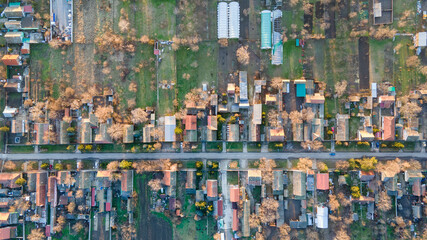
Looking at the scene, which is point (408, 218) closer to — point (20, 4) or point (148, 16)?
point (148, 16)

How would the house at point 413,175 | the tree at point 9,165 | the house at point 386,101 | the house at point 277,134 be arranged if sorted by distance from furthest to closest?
the tree at point 9,165, the house at point 277,134, the house at point 386,101, the house at point 413,175

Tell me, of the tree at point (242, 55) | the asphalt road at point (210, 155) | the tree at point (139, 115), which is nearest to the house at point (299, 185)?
the asphalt road at point (210, 155)

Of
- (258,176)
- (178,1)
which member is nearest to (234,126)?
(258,176)

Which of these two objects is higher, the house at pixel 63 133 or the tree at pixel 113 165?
the house at pixel 63 133

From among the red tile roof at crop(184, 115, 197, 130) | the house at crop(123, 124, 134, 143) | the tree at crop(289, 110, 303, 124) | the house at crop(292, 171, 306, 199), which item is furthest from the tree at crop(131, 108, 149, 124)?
the house at crop(292, 171, 306, 199)

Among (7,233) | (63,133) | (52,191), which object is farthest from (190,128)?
(7,233)

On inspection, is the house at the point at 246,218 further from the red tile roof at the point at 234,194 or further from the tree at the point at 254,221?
the red tile roof at the point at 234,194
